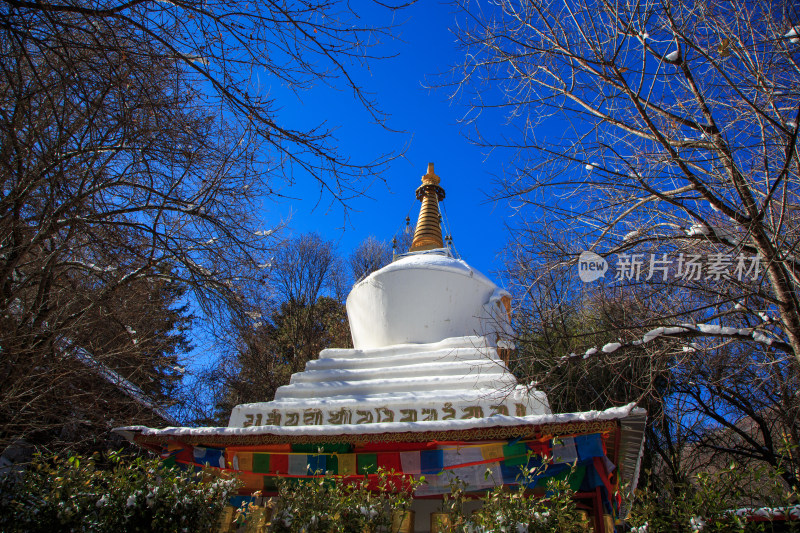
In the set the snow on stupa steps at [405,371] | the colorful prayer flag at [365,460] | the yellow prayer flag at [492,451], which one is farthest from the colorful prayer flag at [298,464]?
the yellow prayer flag at [492,451]

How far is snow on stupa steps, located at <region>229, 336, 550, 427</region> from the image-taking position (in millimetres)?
6082

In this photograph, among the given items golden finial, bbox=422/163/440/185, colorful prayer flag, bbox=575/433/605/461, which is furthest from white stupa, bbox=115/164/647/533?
golden finial, bbox=422/163/440/185

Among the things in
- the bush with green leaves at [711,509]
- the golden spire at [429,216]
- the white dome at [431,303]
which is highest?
the golden spire at [429,216]

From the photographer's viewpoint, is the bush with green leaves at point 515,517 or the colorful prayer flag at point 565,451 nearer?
the bush with green leaves at point 515,517

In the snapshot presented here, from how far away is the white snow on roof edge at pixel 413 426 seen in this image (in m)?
4.56

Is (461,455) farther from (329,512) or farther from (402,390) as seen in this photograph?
(329,512)

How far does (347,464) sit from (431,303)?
411cm

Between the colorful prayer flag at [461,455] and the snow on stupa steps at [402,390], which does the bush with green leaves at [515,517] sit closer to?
the colorful prayer flag at [461,455]

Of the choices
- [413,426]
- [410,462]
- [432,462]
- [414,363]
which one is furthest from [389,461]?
[414,363]

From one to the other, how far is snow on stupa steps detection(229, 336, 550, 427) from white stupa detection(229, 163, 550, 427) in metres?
0.01

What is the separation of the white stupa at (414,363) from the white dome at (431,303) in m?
0.02

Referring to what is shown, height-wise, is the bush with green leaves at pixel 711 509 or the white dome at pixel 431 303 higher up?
the white dome at pixel 431 303

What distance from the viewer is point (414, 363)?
765cm

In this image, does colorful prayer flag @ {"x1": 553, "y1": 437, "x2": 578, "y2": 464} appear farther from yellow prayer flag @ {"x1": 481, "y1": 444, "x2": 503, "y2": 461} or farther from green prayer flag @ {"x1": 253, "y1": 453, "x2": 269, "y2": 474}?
green prayer flag @ {"x1": 253, "y1": 453, "x2": 269, "y2": 474}
